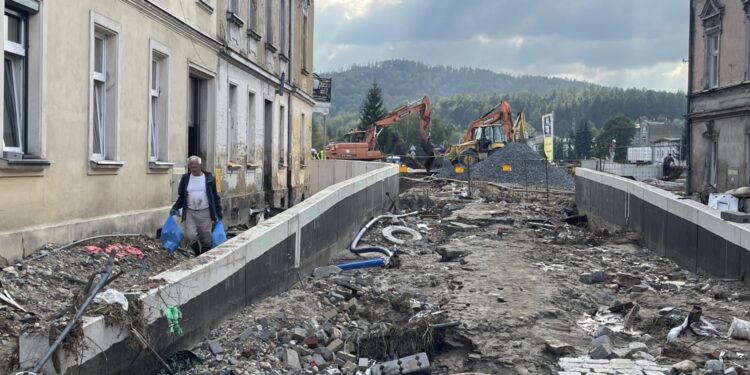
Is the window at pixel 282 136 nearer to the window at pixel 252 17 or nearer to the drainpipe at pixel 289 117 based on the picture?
the drainpipe at pixel 289 117

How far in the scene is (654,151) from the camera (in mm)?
78500

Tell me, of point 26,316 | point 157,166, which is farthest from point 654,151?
point 26,316

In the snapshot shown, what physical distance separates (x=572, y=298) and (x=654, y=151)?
241 feet

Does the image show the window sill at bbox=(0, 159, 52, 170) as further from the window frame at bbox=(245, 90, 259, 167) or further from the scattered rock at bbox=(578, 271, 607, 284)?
the window frame at bbox=(245, 90, 259, 167)

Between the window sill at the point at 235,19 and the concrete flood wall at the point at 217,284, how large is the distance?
5.02 metres

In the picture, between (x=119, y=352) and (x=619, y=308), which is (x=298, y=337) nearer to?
(x=119, y=352)

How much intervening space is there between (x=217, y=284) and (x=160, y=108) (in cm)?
661

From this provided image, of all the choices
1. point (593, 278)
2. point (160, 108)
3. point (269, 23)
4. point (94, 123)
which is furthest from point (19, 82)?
point (269, 23)

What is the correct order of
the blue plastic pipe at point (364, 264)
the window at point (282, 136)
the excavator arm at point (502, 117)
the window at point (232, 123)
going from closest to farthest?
the blue plastic pipe at point (364, 264) → the window at point (232, 123) → the window at point (282, 136) → the excavator arm at point (502, 117)

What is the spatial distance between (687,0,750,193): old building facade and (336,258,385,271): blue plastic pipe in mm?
16682

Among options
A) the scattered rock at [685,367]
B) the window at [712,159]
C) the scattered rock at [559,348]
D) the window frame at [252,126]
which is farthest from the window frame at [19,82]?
the window at [712,159]

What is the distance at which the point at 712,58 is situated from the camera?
26703 millimetres

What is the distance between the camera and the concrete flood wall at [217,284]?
5.13 m

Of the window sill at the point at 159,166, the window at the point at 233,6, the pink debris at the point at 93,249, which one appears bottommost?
the pink debris at the point at 93,249
